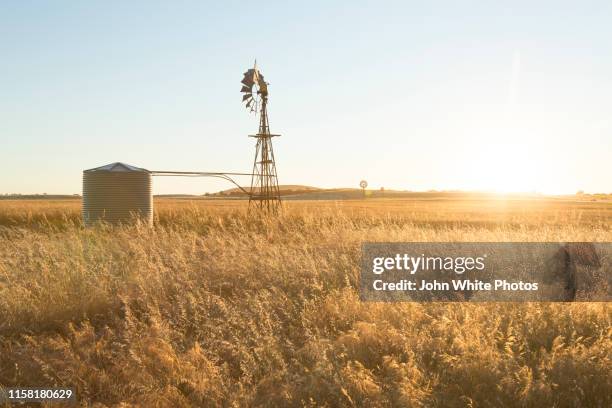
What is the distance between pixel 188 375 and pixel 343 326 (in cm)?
214

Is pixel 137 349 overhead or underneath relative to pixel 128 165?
underneath

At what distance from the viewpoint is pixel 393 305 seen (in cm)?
664

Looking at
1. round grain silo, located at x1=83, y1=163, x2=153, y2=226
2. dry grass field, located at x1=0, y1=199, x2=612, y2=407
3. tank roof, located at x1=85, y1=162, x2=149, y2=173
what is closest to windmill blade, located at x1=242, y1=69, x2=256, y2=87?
tank roof, located at x1=85, y1=162, x2=149, y2=173

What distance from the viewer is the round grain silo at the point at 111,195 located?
→ 15.8m

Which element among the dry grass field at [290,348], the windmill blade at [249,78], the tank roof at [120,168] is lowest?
the dry grass field at [290,348]

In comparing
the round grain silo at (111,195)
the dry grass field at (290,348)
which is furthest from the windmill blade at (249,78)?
the dry grass field at (290,348)

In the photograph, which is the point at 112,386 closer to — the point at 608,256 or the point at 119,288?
the point at 119,288

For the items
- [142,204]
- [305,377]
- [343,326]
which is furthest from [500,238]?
[142,204]

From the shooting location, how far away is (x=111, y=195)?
1587 cm

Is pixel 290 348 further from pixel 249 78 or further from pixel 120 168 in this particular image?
pixel 249 78

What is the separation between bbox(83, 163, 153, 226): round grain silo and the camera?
51.9 ft

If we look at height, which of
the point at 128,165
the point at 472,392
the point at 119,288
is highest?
the point at 128,165

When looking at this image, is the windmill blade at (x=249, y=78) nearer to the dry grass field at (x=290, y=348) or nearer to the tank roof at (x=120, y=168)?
the tank roof at (x=120, y=168)

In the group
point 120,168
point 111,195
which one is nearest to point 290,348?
point 111,195
